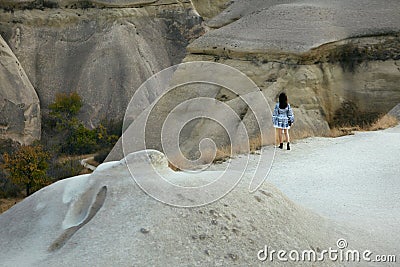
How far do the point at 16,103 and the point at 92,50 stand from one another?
477 centimetres

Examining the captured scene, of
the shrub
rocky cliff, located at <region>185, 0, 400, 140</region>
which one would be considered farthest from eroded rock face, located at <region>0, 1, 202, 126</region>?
the shrub

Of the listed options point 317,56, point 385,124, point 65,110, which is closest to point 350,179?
point 385,124

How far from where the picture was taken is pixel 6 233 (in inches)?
204

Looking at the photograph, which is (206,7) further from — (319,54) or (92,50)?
(319,54)

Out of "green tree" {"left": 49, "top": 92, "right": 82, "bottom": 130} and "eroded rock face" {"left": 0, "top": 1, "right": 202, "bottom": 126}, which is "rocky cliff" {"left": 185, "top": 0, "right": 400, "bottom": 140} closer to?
"green tree" {"left": 49, "top": 92, "right": 82, "bottom": 130}

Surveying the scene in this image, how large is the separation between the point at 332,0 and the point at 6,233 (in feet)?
39.5

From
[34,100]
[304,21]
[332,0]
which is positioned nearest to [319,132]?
[304,21]

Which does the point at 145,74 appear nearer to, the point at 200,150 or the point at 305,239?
the point at 200,150

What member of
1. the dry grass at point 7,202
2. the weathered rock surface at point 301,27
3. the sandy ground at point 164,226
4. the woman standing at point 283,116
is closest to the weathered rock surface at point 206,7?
the weathered rock surface at point 301,27

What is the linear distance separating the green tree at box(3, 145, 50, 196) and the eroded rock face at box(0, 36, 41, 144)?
3354mm
